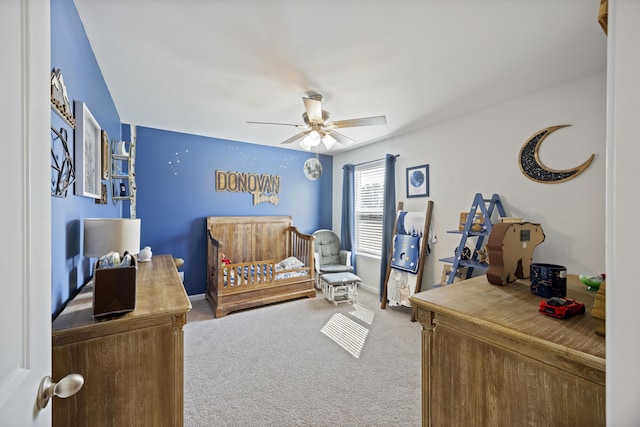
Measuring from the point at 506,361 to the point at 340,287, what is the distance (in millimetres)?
2852

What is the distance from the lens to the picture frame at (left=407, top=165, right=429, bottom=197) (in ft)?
10.6

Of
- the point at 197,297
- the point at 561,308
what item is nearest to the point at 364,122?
the point at 561,308

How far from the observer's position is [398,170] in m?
3.60

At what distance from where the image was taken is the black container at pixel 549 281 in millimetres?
1048

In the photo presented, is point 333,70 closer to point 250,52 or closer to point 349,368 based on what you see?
point 250,52

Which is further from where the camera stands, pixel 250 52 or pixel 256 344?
pixel 256 344

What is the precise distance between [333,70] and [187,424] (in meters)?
2.64

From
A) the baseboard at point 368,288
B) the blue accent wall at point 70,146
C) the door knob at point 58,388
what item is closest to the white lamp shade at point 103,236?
the blue accent wall at point 70,146

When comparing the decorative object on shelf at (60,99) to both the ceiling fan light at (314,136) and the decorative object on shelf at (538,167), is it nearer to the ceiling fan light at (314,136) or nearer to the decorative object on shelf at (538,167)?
the ceiling fan light at (314,136)

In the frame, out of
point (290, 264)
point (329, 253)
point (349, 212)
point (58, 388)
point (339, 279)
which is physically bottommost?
point (339, 279)

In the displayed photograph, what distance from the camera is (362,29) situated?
152 centimetres

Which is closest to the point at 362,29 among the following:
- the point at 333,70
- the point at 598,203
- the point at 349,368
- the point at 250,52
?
the point at 333,70

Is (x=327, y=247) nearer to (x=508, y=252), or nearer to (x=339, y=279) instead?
(x=339, y=279)
